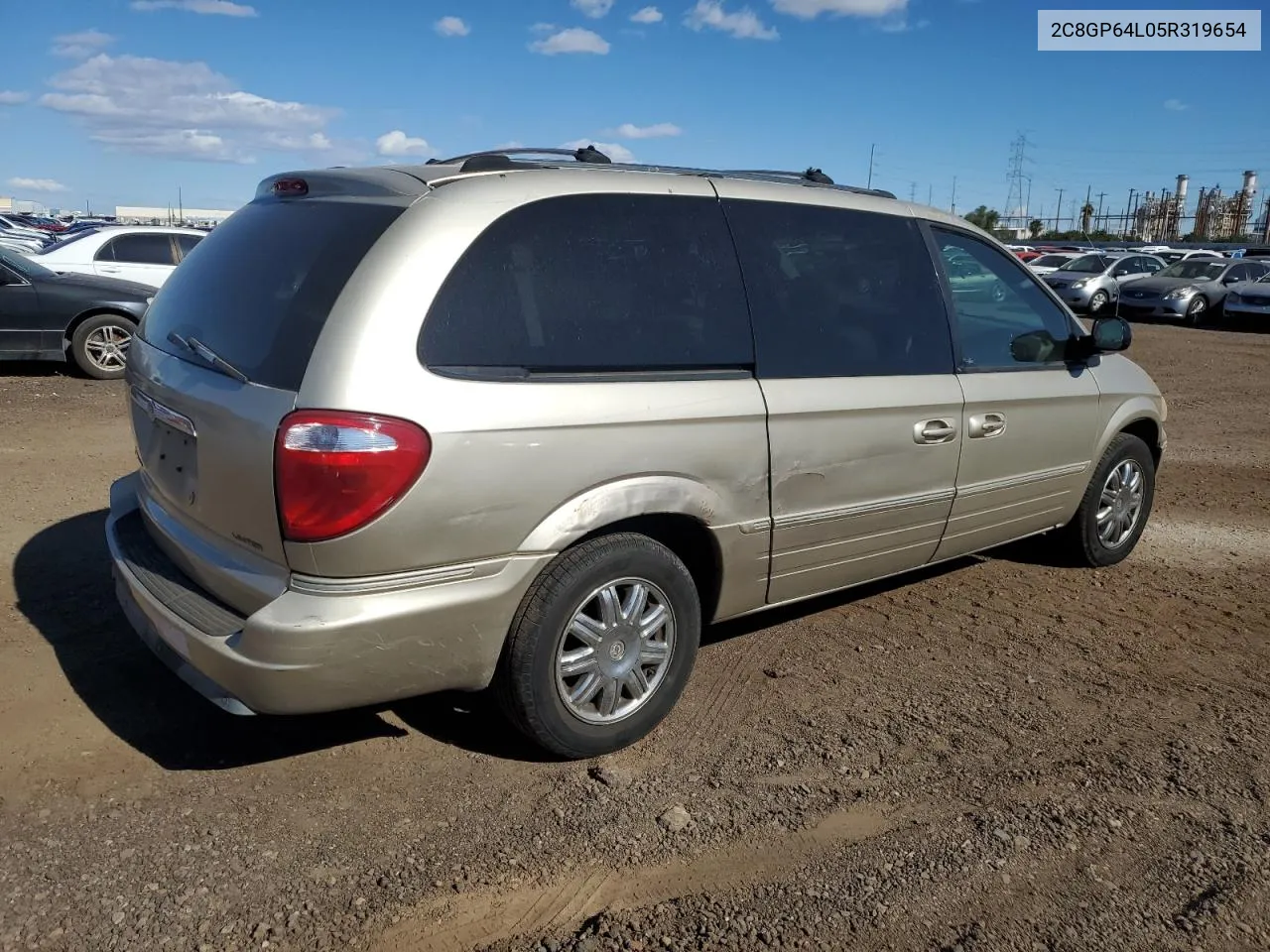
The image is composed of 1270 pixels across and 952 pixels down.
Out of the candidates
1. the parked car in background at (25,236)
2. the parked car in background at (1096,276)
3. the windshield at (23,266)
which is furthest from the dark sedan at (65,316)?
the parked car in background at (1096,276)

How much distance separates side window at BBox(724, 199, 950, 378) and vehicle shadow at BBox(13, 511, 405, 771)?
2.02 m

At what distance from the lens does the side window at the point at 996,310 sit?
447 centimetres

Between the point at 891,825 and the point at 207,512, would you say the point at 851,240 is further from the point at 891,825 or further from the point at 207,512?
the point at 207,512

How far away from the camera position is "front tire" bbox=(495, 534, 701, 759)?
3096 millimetres

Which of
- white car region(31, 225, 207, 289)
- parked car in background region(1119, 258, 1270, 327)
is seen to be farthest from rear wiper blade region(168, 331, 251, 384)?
parked car in background region(1119, 258, 1270, 327)

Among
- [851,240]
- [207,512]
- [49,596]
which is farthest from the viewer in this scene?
[49,596]

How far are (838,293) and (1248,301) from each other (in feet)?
73.9

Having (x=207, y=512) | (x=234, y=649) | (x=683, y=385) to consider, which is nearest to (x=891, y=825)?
(x=683, y=385)

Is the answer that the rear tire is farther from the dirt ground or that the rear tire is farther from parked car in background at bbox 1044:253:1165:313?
parked car in background at bbox 1044:253:1165:313

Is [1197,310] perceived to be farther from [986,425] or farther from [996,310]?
[986,425]

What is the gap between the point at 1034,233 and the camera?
81.1m

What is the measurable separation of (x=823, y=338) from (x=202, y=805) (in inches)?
104

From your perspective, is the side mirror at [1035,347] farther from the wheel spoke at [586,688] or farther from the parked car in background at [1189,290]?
the parked car in background at [1189,290]

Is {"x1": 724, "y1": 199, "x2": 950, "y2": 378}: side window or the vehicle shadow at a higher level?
{"x1": 724, "y1": 199, "x2": 950, "y2": 378}: side window
